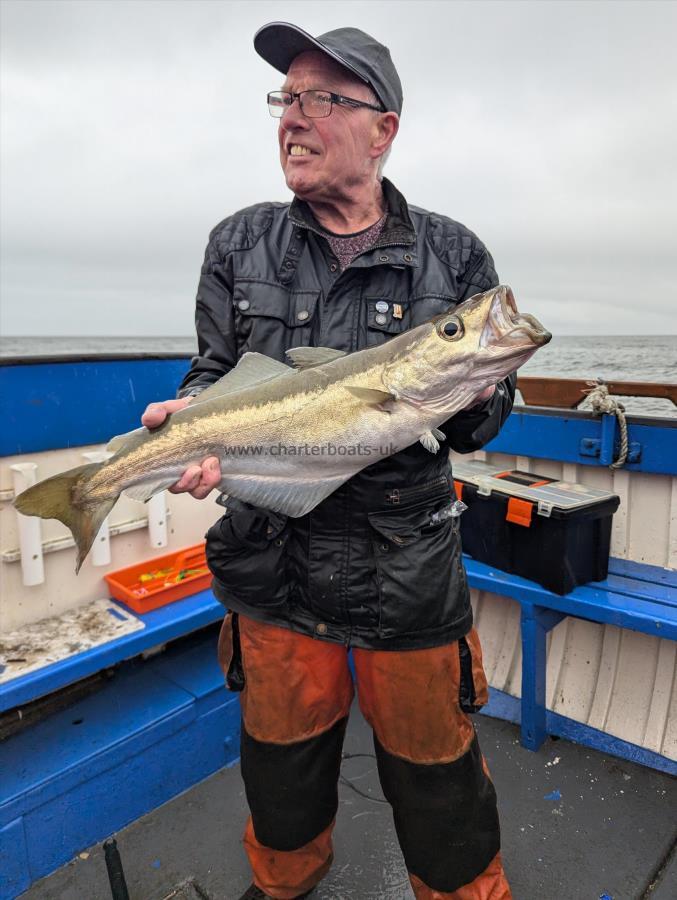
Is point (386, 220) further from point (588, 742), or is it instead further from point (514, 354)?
point (588, 742)

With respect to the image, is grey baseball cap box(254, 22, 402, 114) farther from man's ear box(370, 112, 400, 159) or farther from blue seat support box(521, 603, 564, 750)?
blue seat support box(521, 603, 564, 750)

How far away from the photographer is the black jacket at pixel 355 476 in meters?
2.58

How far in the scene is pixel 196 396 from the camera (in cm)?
271

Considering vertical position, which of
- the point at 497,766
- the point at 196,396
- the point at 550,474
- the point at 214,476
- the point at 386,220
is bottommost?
the point at 497,766

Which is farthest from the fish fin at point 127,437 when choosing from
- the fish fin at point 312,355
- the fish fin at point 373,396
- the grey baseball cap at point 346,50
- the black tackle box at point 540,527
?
the black tackle box at point 540,527

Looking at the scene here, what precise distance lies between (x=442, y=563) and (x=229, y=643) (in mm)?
1076

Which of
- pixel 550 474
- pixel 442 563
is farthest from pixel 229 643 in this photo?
pixel 550 474

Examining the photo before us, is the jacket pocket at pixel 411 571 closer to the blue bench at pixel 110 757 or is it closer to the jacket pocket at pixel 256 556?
the jacket pocket at pixel 256 556

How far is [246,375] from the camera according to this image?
266 centimetres

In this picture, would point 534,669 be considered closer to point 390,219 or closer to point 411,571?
point 411,571

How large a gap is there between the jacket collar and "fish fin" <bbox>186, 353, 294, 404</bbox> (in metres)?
0.62

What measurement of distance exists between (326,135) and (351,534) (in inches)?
64.5

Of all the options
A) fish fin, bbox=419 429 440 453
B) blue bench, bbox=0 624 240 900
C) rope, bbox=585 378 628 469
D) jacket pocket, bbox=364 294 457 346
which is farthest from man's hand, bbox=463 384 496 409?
blue bench, bbox=0 624 240 900

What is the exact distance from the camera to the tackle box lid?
13.6 ft
